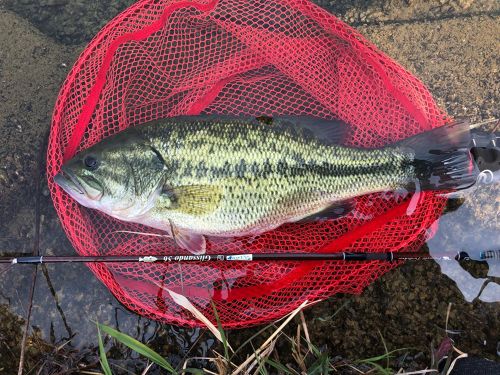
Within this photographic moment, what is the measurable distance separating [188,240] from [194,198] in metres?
0.28

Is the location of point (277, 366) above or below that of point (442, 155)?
below

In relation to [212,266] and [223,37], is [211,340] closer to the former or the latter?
[212,266]

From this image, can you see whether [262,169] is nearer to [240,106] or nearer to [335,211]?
[335,211]

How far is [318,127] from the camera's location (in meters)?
2.96

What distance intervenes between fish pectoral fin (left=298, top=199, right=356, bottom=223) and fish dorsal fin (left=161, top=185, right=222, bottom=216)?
0.58m

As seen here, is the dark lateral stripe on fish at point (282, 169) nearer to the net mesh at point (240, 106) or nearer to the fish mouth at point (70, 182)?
the net mesh at point (240, 106)

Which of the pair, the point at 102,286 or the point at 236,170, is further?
the point at 102,286

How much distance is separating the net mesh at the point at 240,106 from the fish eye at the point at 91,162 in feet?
0.84

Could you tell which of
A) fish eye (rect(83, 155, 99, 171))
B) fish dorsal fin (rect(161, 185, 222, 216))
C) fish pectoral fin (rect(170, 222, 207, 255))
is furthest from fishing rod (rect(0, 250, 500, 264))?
fish eye (rect(83, 155, 99, 171))

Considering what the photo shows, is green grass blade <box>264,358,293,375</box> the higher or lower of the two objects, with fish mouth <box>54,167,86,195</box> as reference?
lower

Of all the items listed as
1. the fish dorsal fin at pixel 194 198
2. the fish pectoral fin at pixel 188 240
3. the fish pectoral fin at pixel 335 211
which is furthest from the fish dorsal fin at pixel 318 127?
the fish pectoral fin at pixel 188 240

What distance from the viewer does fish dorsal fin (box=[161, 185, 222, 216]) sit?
2795 mm

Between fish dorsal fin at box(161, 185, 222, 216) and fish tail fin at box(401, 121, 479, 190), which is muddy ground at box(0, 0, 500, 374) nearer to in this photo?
fish tail fin at box(401, 121, 479, 190)

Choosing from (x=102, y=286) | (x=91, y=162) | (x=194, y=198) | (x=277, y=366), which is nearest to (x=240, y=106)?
(x=194, y=198)
